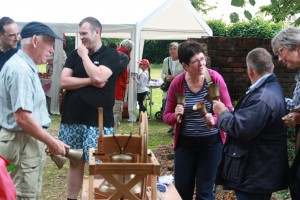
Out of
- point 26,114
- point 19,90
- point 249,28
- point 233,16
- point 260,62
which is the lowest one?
point 26,114

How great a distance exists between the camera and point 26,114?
9.99 ft

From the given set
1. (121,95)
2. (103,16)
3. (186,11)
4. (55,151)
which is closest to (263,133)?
(55,151)

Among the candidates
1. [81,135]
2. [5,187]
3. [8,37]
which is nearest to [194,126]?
[81,135]

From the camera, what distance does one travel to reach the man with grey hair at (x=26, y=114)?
10.0ft

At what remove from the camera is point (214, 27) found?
22.8 m

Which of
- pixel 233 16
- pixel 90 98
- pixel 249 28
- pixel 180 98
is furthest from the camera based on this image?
pixel 249 28

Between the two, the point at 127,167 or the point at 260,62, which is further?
the point at 260,62

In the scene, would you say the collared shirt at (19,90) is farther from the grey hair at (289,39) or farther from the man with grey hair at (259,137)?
the grey hair at (289,39)

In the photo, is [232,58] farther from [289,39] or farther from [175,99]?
[289,39]

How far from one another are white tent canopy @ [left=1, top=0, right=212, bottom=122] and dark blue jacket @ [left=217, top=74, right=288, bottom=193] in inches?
301

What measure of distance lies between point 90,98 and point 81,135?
323 mm

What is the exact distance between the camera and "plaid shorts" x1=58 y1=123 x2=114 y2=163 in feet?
13.3

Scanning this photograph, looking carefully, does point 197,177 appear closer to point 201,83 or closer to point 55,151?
point 201,83

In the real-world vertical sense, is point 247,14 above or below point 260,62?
above
